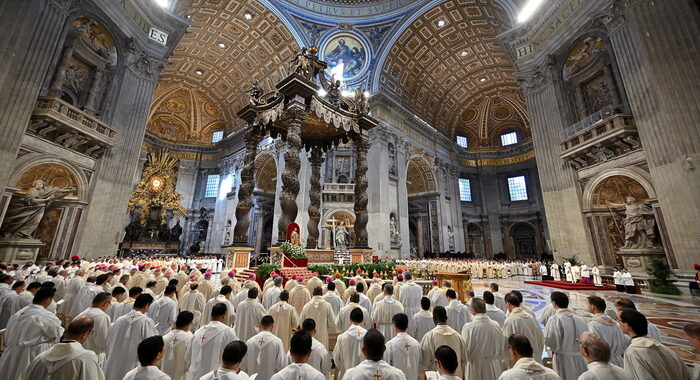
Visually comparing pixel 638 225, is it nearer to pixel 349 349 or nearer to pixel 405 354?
pixel 405 354

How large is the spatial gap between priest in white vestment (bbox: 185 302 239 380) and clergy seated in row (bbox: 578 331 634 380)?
2.80 metres

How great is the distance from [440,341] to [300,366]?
1368 millimetres

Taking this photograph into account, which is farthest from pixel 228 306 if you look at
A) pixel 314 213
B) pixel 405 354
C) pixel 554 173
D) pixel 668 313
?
pixel 554 173

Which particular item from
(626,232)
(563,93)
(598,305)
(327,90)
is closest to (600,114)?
(563,93)

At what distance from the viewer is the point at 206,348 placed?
2.46m

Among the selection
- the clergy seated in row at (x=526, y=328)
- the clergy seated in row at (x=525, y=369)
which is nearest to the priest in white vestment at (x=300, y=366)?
the clergy seated in row at (x=525, y=369)

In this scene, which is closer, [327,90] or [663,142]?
[663,142]

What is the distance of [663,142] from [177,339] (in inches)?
491

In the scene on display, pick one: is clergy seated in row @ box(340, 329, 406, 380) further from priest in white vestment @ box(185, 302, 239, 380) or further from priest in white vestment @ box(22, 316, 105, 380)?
priest in white vestment @ box(22, 316, 105, 380)

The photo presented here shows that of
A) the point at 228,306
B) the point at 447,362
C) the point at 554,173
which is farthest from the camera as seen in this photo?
the point at 554,173

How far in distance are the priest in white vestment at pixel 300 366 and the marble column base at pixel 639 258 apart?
1154 centimetres

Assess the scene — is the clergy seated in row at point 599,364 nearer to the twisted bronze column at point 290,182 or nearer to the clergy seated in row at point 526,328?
the clergy seated in row at point 526,328

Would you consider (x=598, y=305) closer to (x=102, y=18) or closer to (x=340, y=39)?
(x=102, y=18)

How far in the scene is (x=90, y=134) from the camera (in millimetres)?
9047
